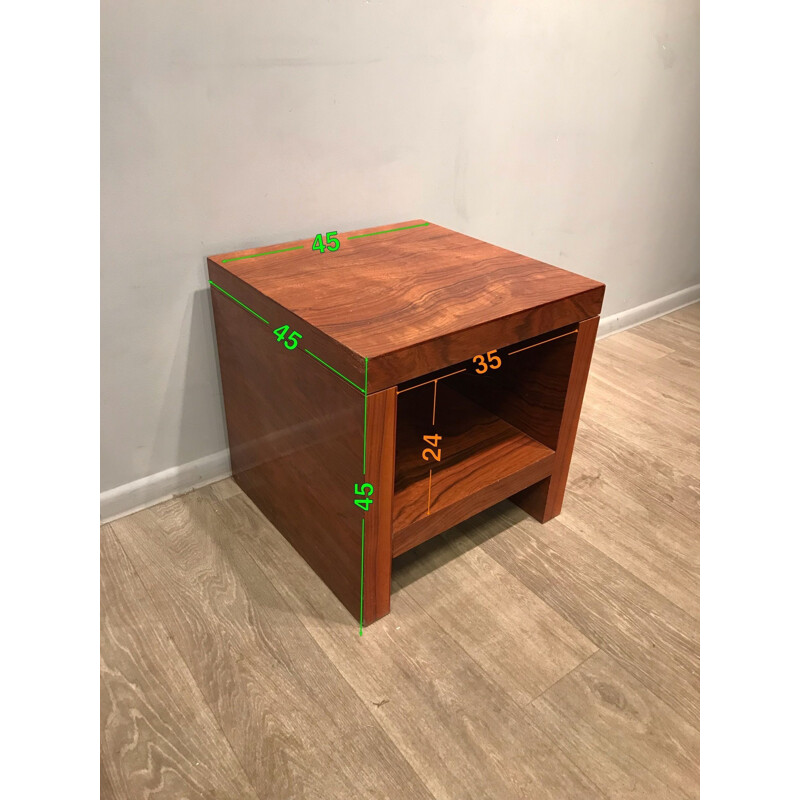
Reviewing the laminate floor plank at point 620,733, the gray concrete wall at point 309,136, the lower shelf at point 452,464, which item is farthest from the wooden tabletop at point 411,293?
the laminate floor plank at point 620,733

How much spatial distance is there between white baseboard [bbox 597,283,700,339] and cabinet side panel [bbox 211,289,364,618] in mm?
1204

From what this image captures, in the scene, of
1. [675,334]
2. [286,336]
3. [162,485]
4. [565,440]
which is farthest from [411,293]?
[675,334]

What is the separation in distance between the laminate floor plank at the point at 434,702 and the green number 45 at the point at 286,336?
0.41 meters

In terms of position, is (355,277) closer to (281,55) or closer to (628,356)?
(281,55)

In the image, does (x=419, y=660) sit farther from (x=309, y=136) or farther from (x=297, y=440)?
(x=309, y=136)

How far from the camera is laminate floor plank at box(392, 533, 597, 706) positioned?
964 millimetres

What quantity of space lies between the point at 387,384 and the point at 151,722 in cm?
55

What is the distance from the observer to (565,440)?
1.18 metres

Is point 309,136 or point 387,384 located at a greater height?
point 309,136

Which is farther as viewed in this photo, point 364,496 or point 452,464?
point 452,464

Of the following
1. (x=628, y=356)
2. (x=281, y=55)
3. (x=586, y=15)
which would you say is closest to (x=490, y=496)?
(x=281, y=55)

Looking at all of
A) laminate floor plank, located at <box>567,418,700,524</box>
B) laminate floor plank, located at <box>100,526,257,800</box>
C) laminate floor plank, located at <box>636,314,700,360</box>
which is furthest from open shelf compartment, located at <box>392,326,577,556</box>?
laminate floor plank, located at <box>636,314,700,360</box>

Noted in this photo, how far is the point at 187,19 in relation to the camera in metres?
0.97

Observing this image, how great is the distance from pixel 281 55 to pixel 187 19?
0.16 m
